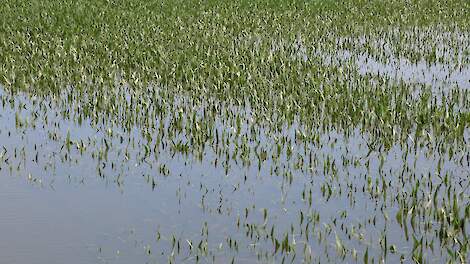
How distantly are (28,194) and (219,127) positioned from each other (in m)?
3.68

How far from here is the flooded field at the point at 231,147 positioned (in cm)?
785

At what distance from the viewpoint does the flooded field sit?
7.85m

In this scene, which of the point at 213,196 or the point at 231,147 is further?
the point at 231,147

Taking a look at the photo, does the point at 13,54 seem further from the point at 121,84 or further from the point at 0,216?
the point at 0,216

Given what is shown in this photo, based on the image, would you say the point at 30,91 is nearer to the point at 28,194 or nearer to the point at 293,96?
the point at 293,96

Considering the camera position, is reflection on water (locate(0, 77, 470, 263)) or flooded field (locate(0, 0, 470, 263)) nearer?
reflection on water (locate(0, 77, 470, 263))

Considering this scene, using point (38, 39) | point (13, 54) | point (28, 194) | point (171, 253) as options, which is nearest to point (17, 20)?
point (38, 39)

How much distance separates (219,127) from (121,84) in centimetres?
328

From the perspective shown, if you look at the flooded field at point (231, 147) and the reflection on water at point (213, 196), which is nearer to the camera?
the reflection on water at point (213, 196)

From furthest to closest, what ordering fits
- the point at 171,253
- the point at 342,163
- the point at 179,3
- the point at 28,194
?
the point at 179,3
the point at 342,163
the point at 28,194
the point at 171,253

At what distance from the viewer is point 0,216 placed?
27.9 feet

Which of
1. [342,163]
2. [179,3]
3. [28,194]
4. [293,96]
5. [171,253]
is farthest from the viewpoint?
[179,3]

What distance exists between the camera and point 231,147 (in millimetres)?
11172

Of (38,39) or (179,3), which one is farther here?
Result: (179,3)
